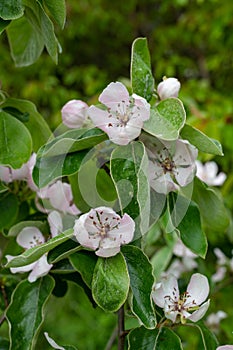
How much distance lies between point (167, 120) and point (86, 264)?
168mm

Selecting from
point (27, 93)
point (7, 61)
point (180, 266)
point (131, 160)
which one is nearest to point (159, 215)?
point (131, 160)

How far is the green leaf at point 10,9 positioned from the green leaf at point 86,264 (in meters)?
0.25

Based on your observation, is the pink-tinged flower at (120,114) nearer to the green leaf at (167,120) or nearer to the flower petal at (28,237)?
the green leaf at (167,120)

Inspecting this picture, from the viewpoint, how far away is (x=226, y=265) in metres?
1.24

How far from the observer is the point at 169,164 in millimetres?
641

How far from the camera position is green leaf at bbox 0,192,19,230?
77 cm

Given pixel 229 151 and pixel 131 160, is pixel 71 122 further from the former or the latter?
pixel 229 151

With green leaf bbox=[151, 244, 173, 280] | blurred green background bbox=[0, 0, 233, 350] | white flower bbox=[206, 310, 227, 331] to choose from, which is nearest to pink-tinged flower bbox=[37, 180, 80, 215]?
green leaf bbox=[151, 244, 173, 280]

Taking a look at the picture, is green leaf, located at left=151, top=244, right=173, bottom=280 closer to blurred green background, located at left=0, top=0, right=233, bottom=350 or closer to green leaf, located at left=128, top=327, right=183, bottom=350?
green leaf, located at left=128, top=327, right=183, bottom=350

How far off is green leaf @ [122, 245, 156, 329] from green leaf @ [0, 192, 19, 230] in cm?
21

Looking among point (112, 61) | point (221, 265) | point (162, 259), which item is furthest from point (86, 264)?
point (112, 61)

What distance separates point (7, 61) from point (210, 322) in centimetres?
222

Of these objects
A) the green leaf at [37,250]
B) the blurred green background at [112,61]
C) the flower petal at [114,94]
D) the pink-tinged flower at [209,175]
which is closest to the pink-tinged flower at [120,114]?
the flower petal at [114,94]

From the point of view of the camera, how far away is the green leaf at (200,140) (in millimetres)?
617
